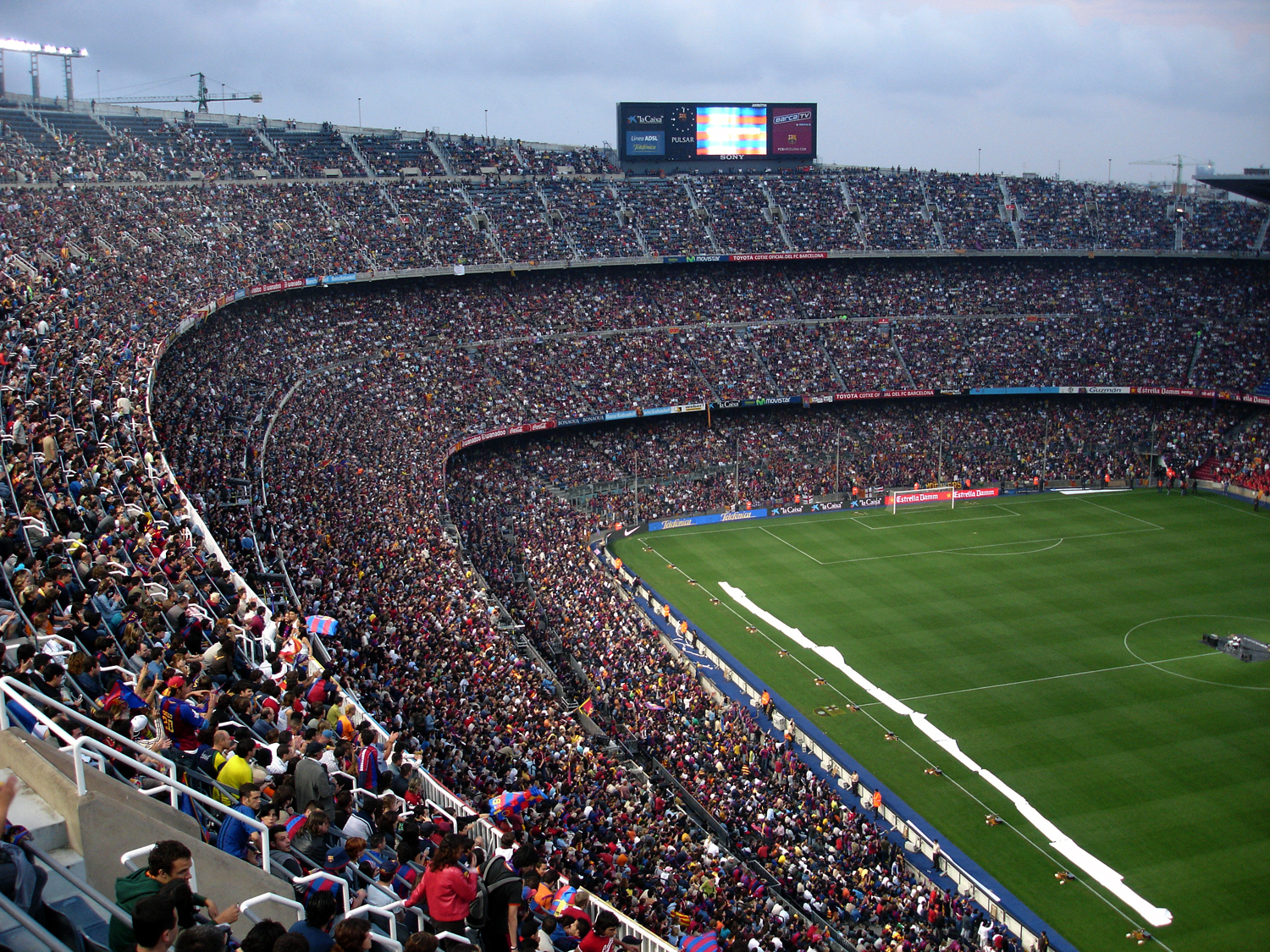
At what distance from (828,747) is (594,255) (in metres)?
38.3

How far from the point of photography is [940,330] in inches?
2557

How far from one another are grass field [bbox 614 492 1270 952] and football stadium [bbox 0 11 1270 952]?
19 cm

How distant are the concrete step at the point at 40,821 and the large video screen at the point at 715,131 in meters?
65.0

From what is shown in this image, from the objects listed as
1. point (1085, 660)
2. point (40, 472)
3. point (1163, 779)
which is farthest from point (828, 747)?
point (40, 472)

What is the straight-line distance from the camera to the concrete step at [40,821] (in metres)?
6.93

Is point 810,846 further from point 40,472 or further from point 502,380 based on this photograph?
point 502,380

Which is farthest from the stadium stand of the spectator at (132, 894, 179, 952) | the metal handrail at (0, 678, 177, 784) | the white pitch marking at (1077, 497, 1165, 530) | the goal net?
the spectator at (132, 894, 179, 952)

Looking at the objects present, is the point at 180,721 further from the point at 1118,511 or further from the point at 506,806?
the point at 1118,511

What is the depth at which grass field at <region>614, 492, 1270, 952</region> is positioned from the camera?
2456 cm

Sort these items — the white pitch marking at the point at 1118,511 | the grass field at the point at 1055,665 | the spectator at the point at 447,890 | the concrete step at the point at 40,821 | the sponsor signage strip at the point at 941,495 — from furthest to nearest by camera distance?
the sponsor signage strip at the point at 941,495, the white pitch marking at the point at 1118,511, the grass field at the point at 1055,665, the spectator at the point at 447,890, the concrete step at the point at 40,821

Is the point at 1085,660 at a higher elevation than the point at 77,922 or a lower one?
lower

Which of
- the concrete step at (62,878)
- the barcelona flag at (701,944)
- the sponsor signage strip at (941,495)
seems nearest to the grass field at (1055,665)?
the sponsor signage strip at (941,495)

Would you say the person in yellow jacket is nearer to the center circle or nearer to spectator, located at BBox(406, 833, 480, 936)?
spectator, located at BBox(406, 833, 480, 936)

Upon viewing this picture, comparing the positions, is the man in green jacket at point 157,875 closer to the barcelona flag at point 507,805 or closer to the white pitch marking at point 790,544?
the barcelona flag at point 507,805
